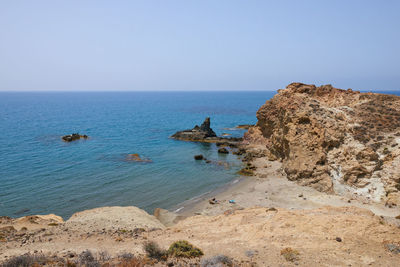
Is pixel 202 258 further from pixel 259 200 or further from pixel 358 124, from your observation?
pixel 358 124

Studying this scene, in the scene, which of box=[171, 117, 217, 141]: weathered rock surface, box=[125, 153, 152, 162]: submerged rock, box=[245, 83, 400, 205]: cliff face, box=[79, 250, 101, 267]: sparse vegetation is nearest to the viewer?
box=[79, 250, 101, 267]: sparse vegetation

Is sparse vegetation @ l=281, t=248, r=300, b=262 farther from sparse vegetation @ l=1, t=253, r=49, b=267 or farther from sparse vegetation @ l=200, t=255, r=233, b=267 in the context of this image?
sparse vegetation @ l=1, t=253, r=49, b=267

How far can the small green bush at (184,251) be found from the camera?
13.0 m

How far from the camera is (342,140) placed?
29422mm

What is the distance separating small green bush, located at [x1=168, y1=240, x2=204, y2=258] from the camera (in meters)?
13.0

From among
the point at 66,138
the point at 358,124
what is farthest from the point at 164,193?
the point at 66,138

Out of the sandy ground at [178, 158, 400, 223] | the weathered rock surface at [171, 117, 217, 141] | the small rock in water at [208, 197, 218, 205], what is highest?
the weathered rock surface at [171, 117, 217, 141]

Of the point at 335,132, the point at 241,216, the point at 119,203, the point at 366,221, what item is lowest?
the point at 119,203

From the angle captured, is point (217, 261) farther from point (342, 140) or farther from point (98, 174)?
point (98, 174)

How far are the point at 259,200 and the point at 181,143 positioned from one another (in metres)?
33.1

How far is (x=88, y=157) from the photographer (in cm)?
4488

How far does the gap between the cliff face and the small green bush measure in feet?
62.9

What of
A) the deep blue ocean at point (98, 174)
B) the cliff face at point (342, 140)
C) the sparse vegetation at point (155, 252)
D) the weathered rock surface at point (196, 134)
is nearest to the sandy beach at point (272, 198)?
the cliff face at point (342, 140)

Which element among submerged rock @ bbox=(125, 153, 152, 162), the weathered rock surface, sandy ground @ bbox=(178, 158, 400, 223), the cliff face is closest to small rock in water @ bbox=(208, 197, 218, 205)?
sandy ground @ bbox=(178, 158, 400, 223)
